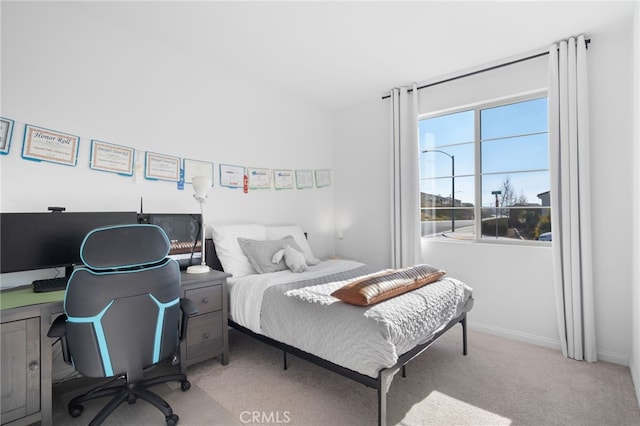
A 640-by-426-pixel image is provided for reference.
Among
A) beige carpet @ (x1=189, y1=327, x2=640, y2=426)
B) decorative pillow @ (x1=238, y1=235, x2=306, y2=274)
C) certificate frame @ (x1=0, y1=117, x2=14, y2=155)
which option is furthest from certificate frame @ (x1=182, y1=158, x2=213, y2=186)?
beige carpet @ (x1=189, y1=327, x2=640, y2=426)

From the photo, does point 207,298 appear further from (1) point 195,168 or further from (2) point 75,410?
(1) point 195,168

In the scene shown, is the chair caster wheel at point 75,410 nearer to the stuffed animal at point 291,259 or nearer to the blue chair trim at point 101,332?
the blue chair trim at point 101,332

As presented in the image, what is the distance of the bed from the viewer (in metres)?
1.68

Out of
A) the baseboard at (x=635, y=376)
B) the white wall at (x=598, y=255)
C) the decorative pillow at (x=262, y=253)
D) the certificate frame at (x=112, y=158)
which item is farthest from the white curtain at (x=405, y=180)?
the certificate frame at (x=112, y=158)

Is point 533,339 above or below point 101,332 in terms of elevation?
below

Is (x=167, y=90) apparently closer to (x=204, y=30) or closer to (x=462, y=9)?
(x=204, y=30)

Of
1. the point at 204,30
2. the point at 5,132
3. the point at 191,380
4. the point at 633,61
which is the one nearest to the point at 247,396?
the point at 191,380

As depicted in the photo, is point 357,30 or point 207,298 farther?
point 357,30

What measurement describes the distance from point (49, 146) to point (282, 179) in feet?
7.26

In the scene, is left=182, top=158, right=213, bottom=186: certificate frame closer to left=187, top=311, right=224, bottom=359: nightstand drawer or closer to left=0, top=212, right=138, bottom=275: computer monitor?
left=0, top=212, right=138, bottom=275: computer monitor

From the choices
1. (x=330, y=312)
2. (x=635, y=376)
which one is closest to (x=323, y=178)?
(x=330, y=312)

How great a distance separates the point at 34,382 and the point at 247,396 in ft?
3.82

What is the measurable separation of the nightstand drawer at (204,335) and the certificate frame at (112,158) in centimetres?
136

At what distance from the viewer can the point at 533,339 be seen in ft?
9.56
